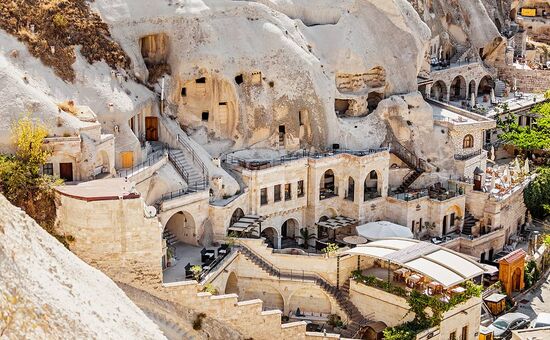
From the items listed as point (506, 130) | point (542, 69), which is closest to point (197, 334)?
point (506, 130)

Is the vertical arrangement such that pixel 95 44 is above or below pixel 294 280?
above

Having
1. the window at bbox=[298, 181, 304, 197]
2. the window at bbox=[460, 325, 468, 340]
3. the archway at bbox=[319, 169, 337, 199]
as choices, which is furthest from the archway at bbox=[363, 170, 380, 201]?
the window at bbox=[460, 325, 468, 340]

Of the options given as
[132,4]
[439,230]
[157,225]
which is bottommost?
[439,230]

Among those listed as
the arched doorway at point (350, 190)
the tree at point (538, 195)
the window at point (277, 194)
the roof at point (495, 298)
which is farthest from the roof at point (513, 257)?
the window at point (277, 194)

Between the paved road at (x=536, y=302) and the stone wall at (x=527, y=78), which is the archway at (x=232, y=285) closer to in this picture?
the paved road at (x=536, y=302)

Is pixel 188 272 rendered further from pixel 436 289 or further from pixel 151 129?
pixel 151 129

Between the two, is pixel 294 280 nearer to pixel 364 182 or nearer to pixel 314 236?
pixel 314 236

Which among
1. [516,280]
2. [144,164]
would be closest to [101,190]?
[144,164]
